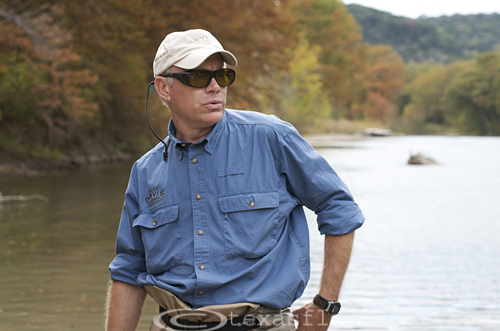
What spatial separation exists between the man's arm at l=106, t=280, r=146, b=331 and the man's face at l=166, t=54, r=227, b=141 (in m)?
0.55

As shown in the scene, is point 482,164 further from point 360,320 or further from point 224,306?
point 224,306

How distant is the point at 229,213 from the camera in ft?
6.77

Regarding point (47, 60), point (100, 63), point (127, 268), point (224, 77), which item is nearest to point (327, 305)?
point (127, 268)

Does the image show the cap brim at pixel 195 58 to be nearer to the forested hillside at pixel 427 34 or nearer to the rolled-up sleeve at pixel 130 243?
the rolled-up sleeve at pixel 130 243

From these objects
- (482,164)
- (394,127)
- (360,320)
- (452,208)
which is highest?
(360,320)

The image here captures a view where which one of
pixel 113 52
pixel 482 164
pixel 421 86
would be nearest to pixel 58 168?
pixel 113 52

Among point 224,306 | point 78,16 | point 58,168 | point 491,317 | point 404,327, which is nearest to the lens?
point 224,306

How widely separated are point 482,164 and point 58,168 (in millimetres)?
14632

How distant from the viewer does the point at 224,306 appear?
78.7 inches

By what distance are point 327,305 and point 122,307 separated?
703mm

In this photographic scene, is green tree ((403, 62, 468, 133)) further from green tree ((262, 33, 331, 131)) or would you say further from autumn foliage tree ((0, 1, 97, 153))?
autumn foliage tree ((0, 1, 97, 153))

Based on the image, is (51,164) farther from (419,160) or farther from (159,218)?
(159,218)

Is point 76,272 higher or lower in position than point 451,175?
higher

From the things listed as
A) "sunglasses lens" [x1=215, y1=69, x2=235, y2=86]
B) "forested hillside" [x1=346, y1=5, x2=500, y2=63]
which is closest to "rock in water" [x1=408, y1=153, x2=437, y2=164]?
"sunglasses lens" [x1=215, y1=69, x2=235, y2=86]
